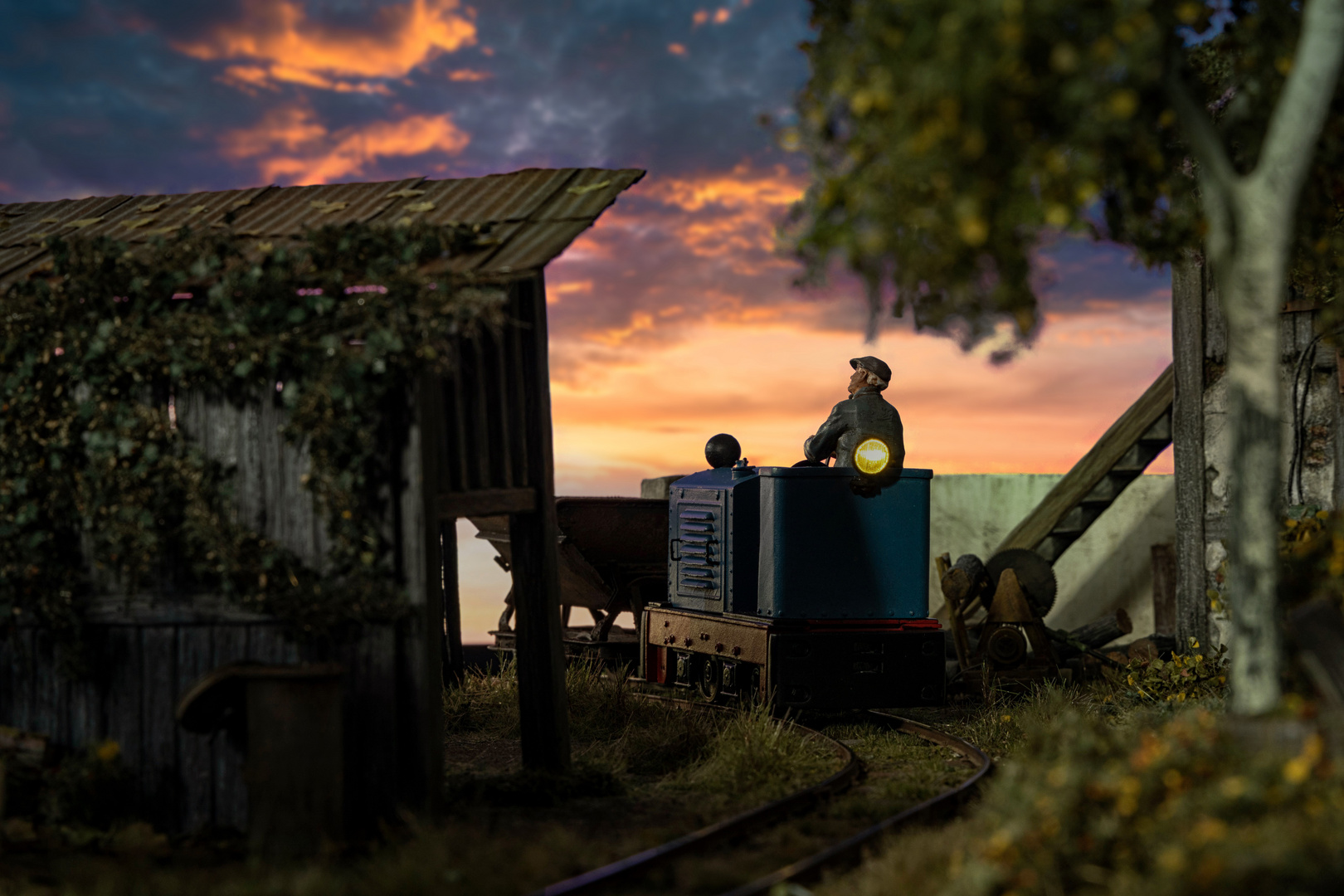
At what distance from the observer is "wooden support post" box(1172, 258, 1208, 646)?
38.9ft

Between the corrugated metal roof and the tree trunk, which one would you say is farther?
the corrugated metal roof

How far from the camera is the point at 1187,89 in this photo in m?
6.16

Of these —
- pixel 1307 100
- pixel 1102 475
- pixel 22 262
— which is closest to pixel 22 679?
pixel 22 262

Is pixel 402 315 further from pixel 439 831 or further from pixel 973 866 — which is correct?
pixel 973 866

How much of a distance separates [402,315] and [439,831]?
2.97 metres

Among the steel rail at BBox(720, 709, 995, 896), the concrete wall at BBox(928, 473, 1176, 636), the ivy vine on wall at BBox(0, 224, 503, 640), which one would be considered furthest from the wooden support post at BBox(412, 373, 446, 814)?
the concrete wall at BBox(928, 473, 1176, 636)

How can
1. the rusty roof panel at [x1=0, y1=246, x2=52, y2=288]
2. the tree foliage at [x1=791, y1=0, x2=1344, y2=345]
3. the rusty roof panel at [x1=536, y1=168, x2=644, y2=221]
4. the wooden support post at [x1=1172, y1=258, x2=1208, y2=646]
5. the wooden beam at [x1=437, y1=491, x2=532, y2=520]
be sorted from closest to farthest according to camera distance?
the tree foliage at [x1=791, y1=0, x2=1344, y2=345] < the wooden beam at [x1=437, y1=491, x2=532, y2=520] < the rusty roof panel at [x1=0, y1=246, x2=52, y2=288] < the rusty roof panel at [x1=536, y1=168, x2=644, y2=221] < the wooden support post at [x1=1172, y1=258, x2=1208, y2=646]

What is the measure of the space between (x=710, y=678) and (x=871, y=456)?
282 centimetres

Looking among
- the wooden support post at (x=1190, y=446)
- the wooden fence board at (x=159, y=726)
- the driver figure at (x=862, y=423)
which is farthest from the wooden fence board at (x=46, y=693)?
the wooden support post at (x=1190, y=446)

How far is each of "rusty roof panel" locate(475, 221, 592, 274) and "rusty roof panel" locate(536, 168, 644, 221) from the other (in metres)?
0.18

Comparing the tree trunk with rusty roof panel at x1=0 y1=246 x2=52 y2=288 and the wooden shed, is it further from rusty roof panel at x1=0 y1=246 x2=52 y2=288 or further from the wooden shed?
rusty roof panel at x1=0 y1=246 x2=52 y2=288

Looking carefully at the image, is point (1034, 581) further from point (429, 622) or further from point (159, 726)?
point (159, 726)

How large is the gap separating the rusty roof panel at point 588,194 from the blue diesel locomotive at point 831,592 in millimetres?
3021

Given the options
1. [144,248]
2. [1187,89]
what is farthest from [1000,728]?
[144,248]
